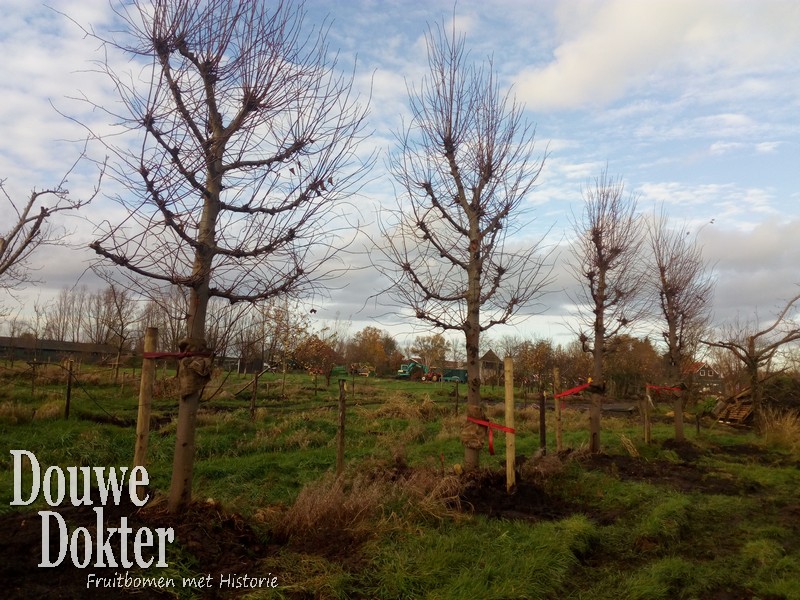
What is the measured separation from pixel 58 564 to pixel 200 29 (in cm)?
423

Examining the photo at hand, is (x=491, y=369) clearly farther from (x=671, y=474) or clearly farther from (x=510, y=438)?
(x=510, y=438)

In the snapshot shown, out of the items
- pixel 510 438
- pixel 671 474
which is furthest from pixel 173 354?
pixel 671 474

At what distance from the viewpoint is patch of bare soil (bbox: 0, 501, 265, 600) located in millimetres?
3523

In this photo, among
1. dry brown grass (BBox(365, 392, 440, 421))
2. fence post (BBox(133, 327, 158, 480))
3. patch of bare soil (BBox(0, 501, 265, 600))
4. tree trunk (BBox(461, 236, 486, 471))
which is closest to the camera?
patch of bare soil (BBox(0, 501, 265, 600))

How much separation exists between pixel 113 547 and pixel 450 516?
124 inches

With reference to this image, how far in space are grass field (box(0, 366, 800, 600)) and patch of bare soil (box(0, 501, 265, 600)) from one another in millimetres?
23

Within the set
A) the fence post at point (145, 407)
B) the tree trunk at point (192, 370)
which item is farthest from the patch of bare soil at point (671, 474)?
the fence post at point (145, 407)

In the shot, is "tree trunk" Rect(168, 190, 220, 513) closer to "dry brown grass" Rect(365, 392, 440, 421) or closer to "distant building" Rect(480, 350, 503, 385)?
"dry brown grass" Rect(365, 392, 440, 421)

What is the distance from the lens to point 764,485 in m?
9.07

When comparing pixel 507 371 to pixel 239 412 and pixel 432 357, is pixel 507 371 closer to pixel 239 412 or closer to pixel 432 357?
pixel 239 412

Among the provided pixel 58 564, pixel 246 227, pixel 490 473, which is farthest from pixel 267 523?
pixel 490 473

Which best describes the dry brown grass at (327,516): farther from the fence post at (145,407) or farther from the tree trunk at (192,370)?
the fence post at (145,407)

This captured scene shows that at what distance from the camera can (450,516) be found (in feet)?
19.2

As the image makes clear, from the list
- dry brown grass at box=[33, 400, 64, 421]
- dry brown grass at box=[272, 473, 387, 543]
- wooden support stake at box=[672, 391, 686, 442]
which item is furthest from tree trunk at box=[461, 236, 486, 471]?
dry brown grass at box=[33, 400, 64, 421]
